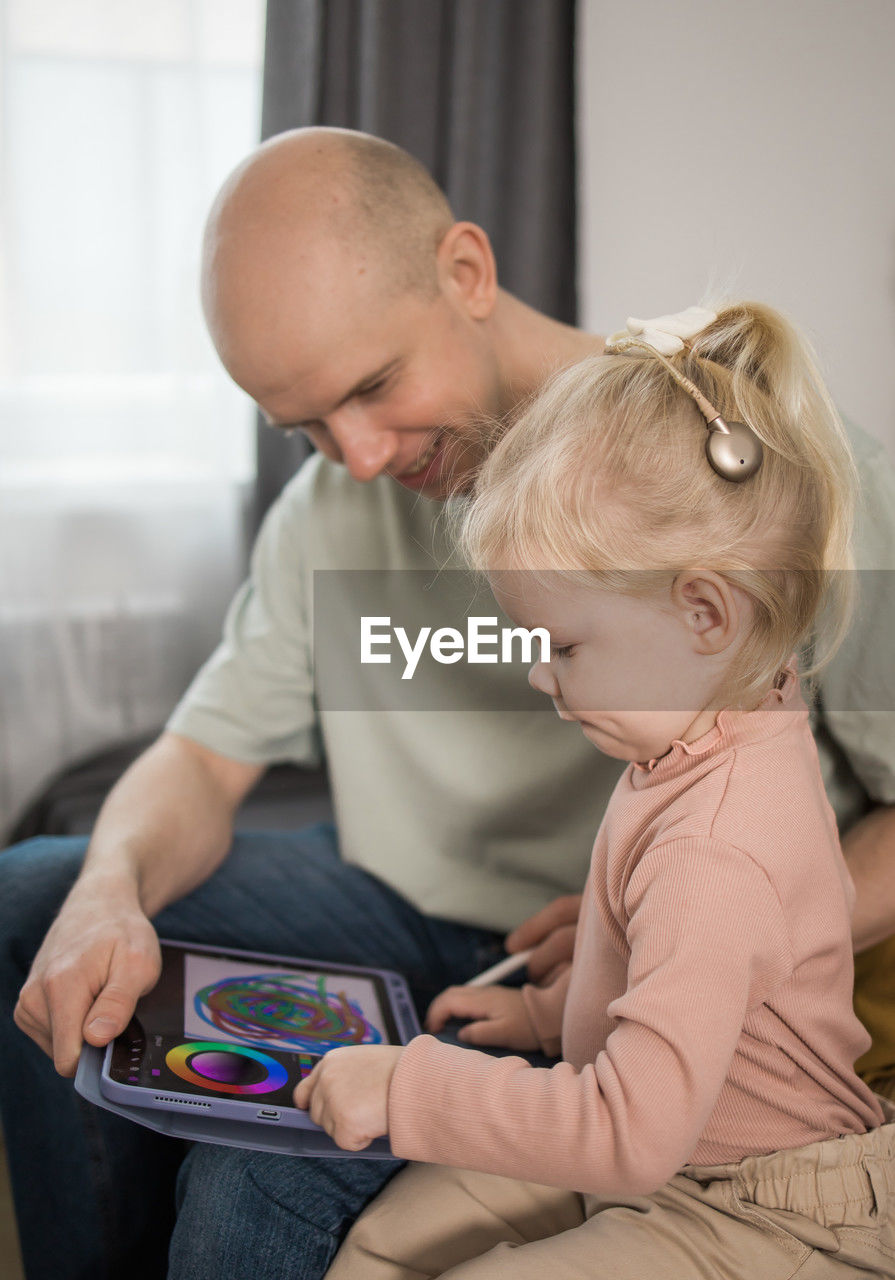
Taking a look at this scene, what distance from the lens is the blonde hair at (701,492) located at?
679 millimetres

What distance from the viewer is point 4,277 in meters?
1.83

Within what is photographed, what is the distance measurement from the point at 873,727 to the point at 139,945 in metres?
→ 0.61

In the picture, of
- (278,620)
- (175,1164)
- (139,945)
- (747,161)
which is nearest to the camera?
(139,945)

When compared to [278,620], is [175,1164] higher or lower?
lower

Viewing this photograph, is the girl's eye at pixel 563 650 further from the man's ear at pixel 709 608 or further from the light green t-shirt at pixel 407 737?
the light green t-shirt at pixel 407 737

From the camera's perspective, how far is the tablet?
687 millimetres

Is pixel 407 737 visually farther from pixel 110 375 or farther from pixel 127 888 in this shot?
pixel 110 375

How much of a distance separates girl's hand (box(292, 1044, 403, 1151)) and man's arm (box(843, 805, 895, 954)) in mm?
402

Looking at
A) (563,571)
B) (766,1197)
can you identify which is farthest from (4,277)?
(766,1197)

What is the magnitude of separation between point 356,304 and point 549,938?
579 mm

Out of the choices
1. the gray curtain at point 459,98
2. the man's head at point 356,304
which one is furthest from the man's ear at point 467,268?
the gray curtain at point 459,98

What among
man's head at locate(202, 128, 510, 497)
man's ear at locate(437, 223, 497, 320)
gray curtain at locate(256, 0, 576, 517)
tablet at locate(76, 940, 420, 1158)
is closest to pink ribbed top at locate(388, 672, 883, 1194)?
tablet at locate(76, 940, 420, 1158)

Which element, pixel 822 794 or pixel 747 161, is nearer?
pixel 822 794

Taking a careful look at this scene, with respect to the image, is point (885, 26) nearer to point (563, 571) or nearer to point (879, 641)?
point (879, 641)
